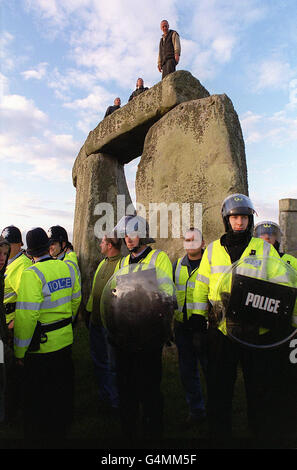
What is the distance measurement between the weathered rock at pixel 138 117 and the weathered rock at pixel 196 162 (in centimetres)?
24

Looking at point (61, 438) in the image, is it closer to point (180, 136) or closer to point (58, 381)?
point (58, 381)

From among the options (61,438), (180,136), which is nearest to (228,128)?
(180,136)

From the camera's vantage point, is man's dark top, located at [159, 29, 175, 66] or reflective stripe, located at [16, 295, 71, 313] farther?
man's dark top, located at [159, 29, 175, 66]

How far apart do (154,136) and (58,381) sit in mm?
3798

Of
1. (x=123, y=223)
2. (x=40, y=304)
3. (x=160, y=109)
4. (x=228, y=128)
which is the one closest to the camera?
(x=40, y=304)

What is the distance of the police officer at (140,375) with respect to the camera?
2.40 m

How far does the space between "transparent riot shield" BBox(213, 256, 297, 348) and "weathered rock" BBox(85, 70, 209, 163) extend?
3.59 metres

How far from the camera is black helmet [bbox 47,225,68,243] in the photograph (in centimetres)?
390

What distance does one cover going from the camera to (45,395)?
2.40 m

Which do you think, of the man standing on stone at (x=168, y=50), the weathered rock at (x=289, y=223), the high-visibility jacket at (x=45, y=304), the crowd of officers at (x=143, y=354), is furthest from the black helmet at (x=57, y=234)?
the weathered rock at (x=289, y=223)

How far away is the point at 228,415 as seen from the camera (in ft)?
7.57

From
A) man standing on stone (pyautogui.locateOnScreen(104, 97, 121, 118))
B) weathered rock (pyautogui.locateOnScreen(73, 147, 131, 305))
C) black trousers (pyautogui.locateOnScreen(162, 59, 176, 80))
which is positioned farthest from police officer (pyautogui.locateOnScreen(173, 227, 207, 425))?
man standing on stone (pyautogui.locateOnScreen(104, 97, 121, 118))

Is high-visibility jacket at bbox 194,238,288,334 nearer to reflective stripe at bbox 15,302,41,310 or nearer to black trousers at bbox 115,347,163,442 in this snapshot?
black trousers at bbox 115,347,163,442

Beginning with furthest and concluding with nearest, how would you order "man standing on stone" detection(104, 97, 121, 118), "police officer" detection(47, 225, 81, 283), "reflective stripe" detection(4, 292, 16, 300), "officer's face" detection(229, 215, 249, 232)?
"man standing on stone" detection(104, 97, 121, 118)
"police officer" detection(47, 225, 81, 283)
"reflective stripe" detection(4, 292, 16, 300)
"officer's face" detection(229, 215, 249, 232)
